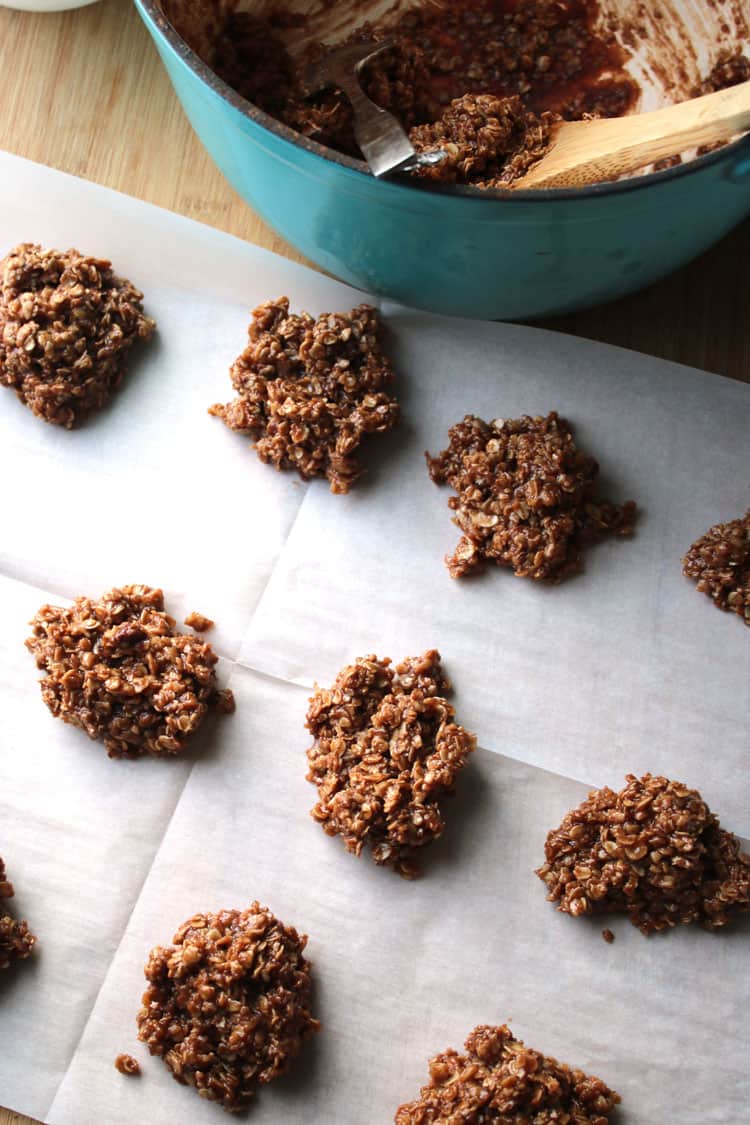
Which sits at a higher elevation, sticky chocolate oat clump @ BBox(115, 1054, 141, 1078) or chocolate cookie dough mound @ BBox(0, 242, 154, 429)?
chocolate cookie dough mound @ BBox(0, 242, 154, 429)

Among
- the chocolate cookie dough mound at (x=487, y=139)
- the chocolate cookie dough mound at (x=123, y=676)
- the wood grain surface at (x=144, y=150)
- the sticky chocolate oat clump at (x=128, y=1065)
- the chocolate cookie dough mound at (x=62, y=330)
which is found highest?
the chocolate cookie dough mound at (x=487, y=139)

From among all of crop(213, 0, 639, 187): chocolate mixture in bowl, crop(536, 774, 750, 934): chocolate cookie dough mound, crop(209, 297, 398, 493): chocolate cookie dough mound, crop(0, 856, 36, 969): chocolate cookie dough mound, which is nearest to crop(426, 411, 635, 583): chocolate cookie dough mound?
crop(209, 297, 398, 493): chocolate cookie dough mound

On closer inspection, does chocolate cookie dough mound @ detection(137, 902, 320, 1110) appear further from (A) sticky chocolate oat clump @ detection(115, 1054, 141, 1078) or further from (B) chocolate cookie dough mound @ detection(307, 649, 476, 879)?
(B) chocolate cookie dough mound @ detection(307, 649, 476, 879)

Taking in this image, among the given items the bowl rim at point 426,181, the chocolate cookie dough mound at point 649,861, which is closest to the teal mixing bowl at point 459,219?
the bowl rim at point 426,181

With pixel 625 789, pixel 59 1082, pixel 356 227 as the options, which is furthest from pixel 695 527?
pixel 59 1082

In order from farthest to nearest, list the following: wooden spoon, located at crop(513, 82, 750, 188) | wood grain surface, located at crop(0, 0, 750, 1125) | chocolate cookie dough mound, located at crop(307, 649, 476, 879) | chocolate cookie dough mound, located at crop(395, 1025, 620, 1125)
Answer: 1. wood grain surface, located at crop(0, 0, 750, 1125)
2. chocolate cookie dough mound, located at crop(307, 649, 476, 879)
3. chocolate cookie dough mound, located at crop(395, 1025, 620, 1125)
4. wooden spoon, located at crop(513, 82, 750, 188)

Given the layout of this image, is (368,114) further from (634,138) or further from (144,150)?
(144,150)

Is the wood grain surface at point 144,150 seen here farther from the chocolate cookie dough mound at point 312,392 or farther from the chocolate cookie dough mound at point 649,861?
the chocolate cookie dough mound at point 649,861
